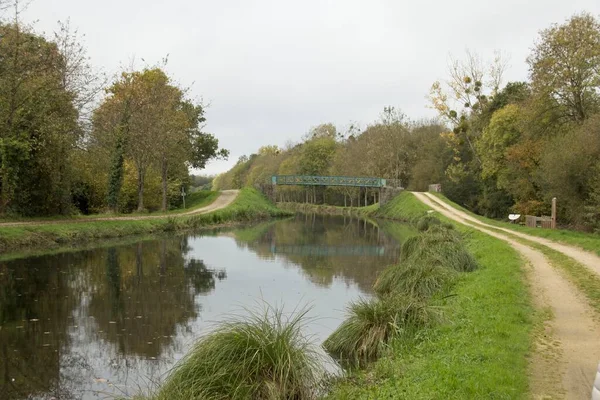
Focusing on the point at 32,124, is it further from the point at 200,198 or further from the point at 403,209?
the point at 403,209


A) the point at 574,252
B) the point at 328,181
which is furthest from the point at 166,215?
the point at 328,181

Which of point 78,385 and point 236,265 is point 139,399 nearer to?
point 78,385

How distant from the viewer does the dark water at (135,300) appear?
836 centimetres

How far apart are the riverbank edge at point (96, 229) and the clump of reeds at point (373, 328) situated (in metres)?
15.8

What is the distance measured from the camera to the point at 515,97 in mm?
42906

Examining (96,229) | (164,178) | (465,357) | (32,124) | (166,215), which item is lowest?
(465,357)

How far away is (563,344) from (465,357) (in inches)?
68.1

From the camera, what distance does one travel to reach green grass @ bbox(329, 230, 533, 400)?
19.9ft

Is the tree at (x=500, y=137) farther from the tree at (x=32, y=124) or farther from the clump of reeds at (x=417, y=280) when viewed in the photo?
the tree at (x=32, y=124)

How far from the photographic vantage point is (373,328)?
30.9 ft

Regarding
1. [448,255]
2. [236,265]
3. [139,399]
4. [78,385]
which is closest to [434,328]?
[139,399]

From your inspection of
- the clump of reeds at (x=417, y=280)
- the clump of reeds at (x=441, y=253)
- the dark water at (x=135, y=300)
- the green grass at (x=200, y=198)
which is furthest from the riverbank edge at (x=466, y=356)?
the green grass at (x=200, y=198)

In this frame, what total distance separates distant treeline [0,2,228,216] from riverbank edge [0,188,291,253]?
2803mm

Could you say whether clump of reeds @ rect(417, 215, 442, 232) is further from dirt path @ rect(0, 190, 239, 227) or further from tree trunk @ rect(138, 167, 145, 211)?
tree trunk @ rect(138, 167, 145, 211)
